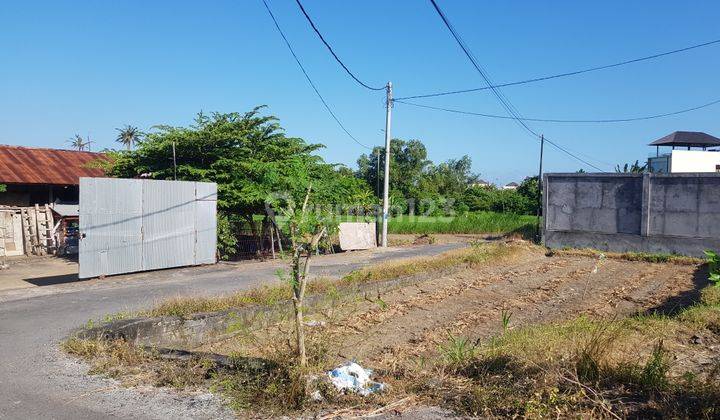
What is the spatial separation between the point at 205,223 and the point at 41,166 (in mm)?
10263

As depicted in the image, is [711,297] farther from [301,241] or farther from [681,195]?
[681,195]

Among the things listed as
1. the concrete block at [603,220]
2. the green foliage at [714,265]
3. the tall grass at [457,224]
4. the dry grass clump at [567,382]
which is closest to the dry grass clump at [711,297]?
the dry grass clump at [567,382]

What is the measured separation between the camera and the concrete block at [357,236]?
65.2 feet

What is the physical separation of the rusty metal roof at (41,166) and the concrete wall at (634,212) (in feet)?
55.6

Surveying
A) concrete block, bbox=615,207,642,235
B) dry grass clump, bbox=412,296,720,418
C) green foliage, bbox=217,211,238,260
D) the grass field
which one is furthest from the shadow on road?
the grass field

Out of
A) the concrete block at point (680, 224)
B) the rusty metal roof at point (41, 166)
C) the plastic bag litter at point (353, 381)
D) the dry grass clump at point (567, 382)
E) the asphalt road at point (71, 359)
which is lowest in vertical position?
the asphalt road at point (71, 359)

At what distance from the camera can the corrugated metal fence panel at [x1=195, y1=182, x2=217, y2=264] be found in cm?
1379

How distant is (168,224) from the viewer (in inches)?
513

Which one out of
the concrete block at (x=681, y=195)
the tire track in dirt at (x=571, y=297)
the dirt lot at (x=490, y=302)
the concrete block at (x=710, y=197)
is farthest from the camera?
the concrete block at (x=681, y=195)

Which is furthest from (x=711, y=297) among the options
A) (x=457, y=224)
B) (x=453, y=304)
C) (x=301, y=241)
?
(x=457, y=224)

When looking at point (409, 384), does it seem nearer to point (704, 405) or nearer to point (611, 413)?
point (611, 413)

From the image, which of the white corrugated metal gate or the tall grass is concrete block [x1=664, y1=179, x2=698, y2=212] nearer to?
the tall grass

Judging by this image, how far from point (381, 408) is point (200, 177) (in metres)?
13.1

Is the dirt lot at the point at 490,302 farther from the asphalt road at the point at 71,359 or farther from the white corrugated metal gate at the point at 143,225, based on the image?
the white corrugated metal gate at the point at 143,225
